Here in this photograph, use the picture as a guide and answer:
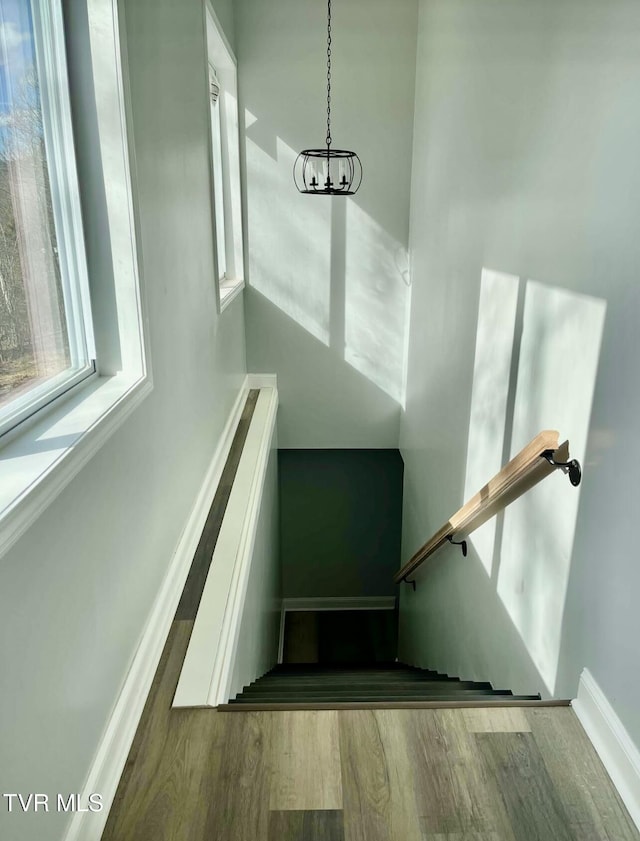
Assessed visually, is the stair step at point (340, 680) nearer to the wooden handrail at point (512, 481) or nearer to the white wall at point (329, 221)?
the wooden handrail at point (512, 481)

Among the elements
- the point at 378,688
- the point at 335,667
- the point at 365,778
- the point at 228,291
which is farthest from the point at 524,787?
the point at 335,667

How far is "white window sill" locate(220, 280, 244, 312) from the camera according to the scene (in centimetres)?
379

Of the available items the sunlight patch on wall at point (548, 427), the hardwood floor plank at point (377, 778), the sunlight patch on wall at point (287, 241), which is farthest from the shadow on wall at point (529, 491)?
the sunlight patch on wall at point (287, 241)

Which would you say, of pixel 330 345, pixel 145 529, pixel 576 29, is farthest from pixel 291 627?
pixel 576 29

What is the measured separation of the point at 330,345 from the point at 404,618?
2.29 m

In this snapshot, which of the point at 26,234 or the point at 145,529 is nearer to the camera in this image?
the point at 26,234

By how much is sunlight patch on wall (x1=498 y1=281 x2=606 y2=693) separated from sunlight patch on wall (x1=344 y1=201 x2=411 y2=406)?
9.03 feet

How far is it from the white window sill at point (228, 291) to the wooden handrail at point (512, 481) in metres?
1.87

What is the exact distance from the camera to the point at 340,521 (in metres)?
6.03

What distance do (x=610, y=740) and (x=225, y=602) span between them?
3.94 feet

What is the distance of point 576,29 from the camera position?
1758mm

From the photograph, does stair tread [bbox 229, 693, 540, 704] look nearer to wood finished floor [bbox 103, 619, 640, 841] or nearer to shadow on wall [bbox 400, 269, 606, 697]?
shadow on wall [bbox 400, 269, 606, 697]

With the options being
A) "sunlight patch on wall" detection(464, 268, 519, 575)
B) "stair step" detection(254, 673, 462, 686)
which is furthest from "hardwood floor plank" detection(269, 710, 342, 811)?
"sunlight patch on wall" detection(464, 268, 519, 575)

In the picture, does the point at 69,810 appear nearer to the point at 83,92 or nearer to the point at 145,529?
the point at 145,529
